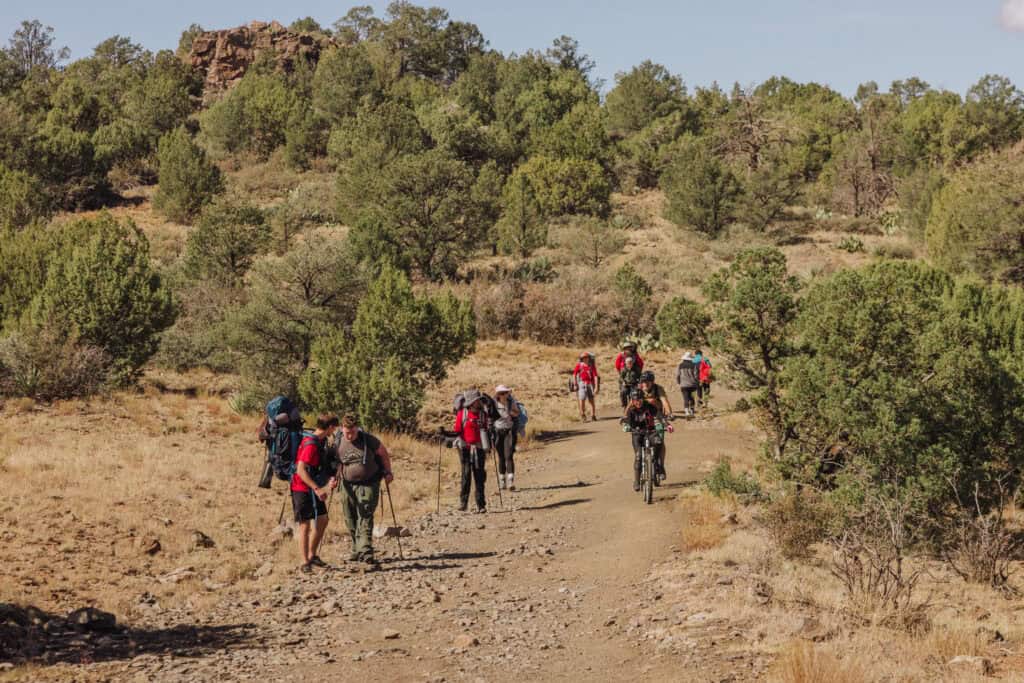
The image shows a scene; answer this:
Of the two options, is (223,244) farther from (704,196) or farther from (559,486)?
(704,196)

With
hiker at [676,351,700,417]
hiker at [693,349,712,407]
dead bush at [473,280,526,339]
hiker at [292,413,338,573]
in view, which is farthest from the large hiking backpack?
dead bush at [473,280,526,339]

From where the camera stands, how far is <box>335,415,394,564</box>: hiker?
11125mm

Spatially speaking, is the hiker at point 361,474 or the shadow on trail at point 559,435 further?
the shadow on trail at point 559,435

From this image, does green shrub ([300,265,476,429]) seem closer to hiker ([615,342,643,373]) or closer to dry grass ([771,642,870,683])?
hiker ([615,342,643,373])

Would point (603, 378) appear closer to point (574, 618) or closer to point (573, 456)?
point (573, 456)

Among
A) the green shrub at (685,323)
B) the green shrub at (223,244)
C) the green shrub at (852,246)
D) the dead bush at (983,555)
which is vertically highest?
the green shrub at (223,244)

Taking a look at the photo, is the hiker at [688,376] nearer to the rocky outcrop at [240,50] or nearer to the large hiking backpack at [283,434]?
the large hiking backpack at [283,434]

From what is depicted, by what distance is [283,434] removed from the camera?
37.8 feet

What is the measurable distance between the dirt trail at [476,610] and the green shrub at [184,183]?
45070 millimetres

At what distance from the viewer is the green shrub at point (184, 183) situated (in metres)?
54.8

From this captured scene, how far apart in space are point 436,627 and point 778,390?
311 inches

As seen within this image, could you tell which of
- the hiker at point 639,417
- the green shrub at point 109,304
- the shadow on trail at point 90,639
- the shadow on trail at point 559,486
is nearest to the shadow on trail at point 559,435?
the shadow on trail at point 559,486

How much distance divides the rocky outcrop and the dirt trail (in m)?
89.5

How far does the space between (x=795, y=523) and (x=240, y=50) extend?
10033cm
